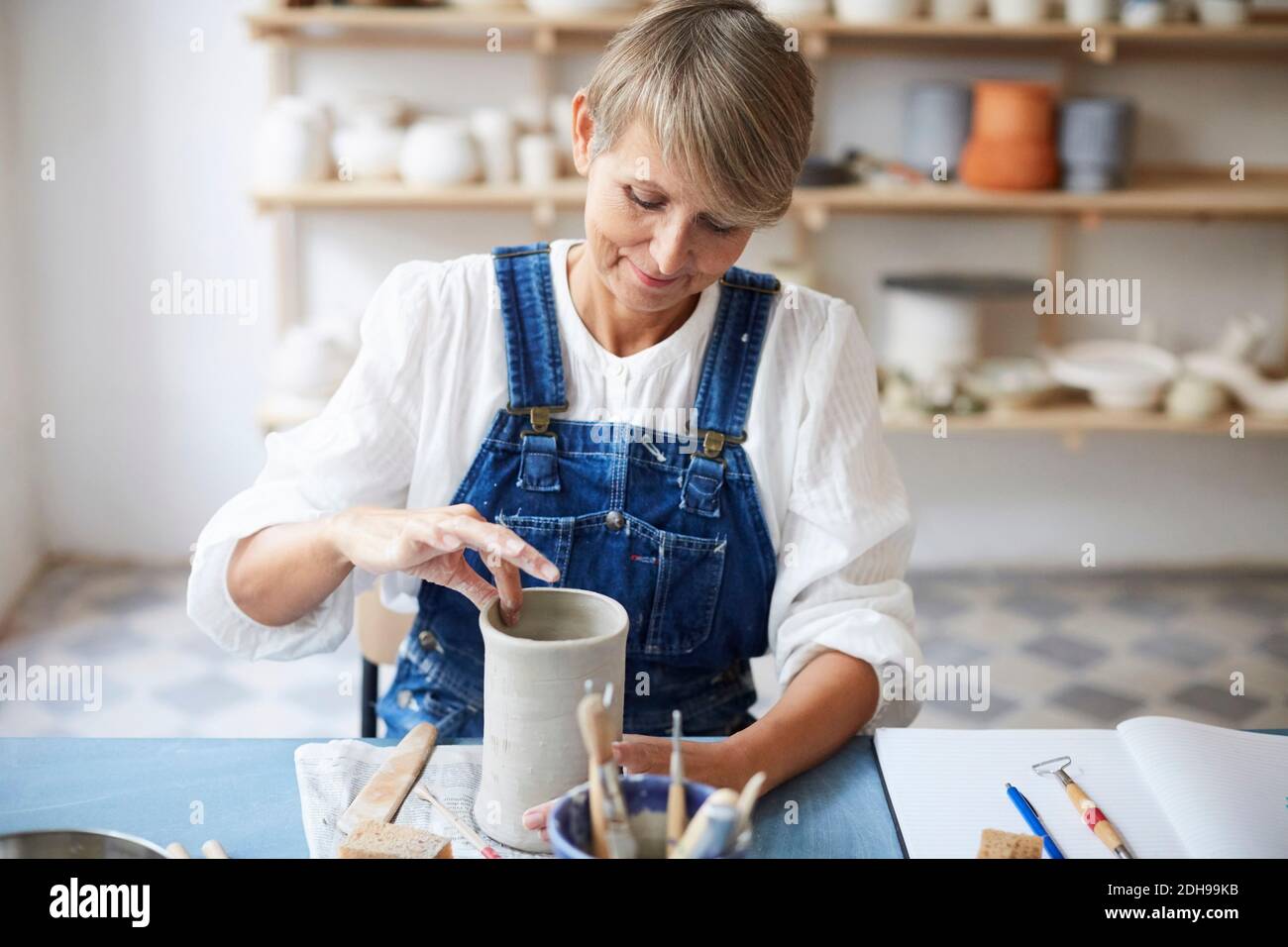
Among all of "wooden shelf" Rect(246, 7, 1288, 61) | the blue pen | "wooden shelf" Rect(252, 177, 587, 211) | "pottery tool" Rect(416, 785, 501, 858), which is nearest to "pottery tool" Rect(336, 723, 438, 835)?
"pottery tool" Rect(416, 785, 501, 858)

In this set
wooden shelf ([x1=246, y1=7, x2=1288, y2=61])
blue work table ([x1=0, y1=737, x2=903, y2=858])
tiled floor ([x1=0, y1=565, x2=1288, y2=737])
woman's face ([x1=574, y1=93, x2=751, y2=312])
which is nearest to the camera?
blue work table ([x1=0, y1=737, x2=903, y2=858])

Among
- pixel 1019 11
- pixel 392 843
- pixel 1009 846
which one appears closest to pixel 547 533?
pixel 392 843

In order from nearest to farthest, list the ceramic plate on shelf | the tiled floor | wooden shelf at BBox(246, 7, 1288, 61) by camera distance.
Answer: the tiled floor, wooden shelf at BBox(246, 7, 1288, 61), the ceramic plate on shelf

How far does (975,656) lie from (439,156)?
1.66 meters

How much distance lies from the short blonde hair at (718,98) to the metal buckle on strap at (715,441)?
237mm

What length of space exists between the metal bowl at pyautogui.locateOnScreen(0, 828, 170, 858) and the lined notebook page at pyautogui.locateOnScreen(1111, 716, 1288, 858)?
28.3 inches

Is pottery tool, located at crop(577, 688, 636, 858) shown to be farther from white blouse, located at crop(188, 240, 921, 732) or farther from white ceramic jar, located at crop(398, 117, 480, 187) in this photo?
white ceramic jar, located at crop(398, 117, 480, 187)

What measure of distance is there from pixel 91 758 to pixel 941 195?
241 cm

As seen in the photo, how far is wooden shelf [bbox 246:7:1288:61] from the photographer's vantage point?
9.30 feet

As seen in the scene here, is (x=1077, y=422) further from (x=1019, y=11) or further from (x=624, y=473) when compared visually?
(x=624, y=473)

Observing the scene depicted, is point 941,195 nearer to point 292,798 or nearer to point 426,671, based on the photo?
point 426,671

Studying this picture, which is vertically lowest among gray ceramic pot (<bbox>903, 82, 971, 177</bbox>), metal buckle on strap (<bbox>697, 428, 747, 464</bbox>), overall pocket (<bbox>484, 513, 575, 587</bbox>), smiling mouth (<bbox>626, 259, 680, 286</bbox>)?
overall pocket (<bbox>484, 513, 575, 587</bbox>)

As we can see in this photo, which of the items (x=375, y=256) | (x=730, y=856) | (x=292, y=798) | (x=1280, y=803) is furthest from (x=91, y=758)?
(x=375, y=256)

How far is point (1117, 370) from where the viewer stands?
3074 mm
